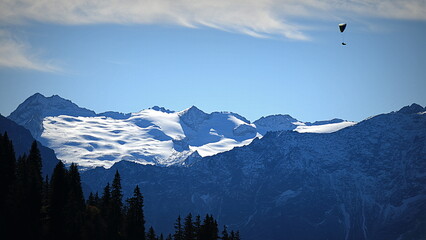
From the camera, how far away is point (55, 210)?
4961 inches

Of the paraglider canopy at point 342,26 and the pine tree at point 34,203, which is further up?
the paraglider canopy at point 342,26

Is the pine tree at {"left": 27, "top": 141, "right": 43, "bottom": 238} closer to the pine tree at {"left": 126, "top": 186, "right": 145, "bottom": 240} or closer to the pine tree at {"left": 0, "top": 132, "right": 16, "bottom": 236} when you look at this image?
the pine tree at {"left": 0, "top": 132, "right": 16, "bottom": 236}

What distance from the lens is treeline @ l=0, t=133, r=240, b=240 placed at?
12188 centimetres

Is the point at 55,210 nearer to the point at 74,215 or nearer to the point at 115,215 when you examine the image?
the point at 74,215

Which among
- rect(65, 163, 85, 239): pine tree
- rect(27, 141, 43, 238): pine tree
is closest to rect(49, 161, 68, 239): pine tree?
rect(65, 163, 85, 239): pine tree

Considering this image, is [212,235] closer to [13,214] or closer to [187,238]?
[187,238]

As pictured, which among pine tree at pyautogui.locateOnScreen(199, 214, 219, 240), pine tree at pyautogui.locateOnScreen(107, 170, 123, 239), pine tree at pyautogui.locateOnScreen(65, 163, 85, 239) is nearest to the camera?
pine tree at pyautogui.locateOnScreen(65, 163, 85, 239)

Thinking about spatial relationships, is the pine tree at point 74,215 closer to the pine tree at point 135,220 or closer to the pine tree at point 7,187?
the pine tree at point 7,187

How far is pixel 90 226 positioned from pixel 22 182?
45.5ft

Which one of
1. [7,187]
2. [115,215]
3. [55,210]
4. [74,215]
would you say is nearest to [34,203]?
[55,210]

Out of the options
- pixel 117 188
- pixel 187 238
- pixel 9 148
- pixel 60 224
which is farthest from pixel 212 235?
pixel 9 148

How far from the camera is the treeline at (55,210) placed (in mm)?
121875

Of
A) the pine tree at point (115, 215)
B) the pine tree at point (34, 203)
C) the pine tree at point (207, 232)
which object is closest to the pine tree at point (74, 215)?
the pine tree at point (34, 203)

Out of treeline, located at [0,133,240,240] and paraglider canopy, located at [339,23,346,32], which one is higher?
paraglider canopy, located at [339,23,346,32]
